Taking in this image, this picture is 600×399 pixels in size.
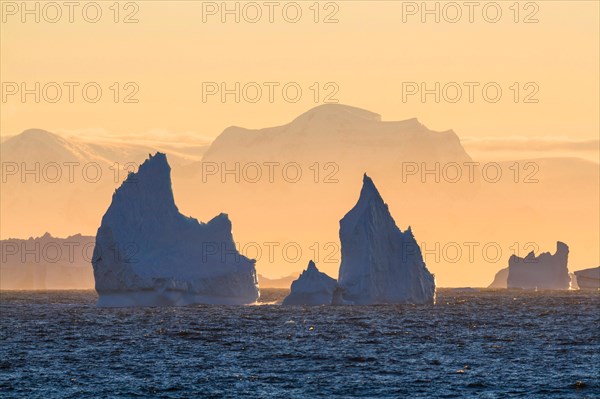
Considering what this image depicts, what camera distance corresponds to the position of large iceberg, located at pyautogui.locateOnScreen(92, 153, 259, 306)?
4631 inches

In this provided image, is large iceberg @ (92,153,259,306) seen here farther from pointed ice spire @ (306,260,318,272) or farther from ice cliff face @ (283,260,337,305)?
pointed ice spire @ (306,260,318,272)

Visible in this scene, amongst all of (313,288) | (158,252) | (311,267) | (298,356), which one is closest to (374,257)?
(311,267)

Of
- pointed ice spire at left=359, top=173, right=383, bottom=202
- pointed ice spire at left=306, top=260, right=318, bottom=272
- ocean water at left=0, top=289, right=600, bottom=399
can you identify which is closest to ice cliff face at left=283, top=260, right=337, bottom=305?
pointed ice spire at left=306, top=260, right=318, bottom=272

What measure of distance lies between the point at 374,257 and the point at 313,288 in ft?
29.0

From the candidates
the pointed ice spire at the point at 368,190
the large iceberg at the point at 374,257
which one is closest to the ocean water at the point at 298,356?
the large iceberg at the point at 374,257

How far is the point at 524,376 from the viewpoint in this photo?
2336 inches

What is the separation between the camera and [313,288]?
411 feet

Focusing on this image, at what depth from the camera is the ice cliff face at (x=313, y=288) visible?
122 m

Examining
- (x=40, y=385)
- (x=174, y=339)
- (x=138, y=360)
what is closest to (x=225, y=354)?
(x=138, y=360)

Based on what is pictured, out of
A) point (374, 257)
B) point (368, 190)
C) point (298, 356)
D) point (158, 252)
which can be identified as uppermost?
point (368, 190)

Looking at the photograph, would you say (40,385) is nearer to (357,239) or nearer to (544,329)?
(544,329)

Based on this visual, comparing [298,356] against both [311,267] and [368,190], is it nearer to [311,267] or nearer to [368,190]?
[311,267]

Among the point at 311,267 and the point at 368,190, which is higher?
the point at 368,190

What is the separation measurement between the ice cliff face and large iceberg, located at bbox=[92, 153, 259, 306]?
5.69m
